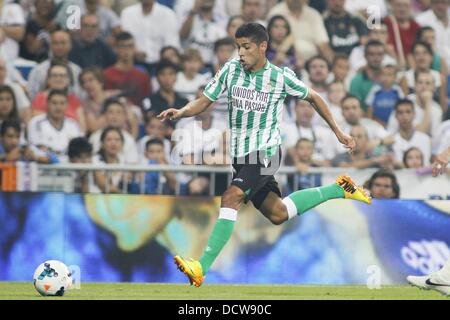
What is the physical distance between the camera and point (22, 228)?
12359 mm

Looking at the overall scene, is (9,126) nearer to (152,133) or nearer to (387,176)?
(152,133)

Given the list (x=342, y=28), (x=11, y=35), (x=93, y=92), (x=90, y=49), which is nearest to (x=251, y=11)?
(x=342, y=28)

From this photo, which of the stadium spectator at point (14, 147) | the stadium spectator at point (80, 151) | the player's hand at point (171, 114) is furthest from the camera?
the stadium spectator at point (14, 147)

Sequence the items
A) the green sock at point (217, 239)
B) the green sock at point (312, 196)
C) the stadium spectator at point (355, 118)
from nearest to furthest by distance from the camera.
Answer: the green sock at point (217, 239)
the green sock at point (312, 196)
the stadium spectator at point (355, 118)

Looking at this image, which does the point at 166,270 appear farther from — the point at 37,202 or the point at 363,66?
the point at 363,66

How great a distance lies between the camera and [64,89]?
50.4 feet

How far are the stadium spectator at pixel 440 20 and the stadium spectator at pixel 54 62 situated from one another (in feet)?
17.7

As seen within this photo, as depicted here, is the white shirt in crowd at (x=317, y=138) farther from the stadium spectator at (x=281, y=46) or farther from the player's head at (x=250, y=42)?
the player's head at (x=250, y=42)

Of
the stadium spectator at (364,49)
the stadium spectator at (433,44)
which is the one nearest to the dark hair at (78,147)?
the stadium spectator at (364,49)

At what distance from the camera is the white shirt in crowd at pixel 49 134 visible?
→ 14.6 meters

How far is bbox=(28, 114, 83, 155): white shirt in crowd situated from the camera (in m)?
14.6

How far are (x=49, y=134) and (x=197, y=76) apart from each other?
2.35 metres

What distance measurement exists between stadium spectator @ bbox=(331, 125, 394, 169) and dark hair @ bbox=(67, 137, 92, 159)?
3181 mm

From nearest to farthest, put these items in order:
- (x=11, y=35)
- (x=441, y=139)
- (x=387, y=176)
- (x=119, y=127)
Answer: (x=387, y=176) < (x=119, y=127) < (x=441, y=139) < (x=11, y=35)
